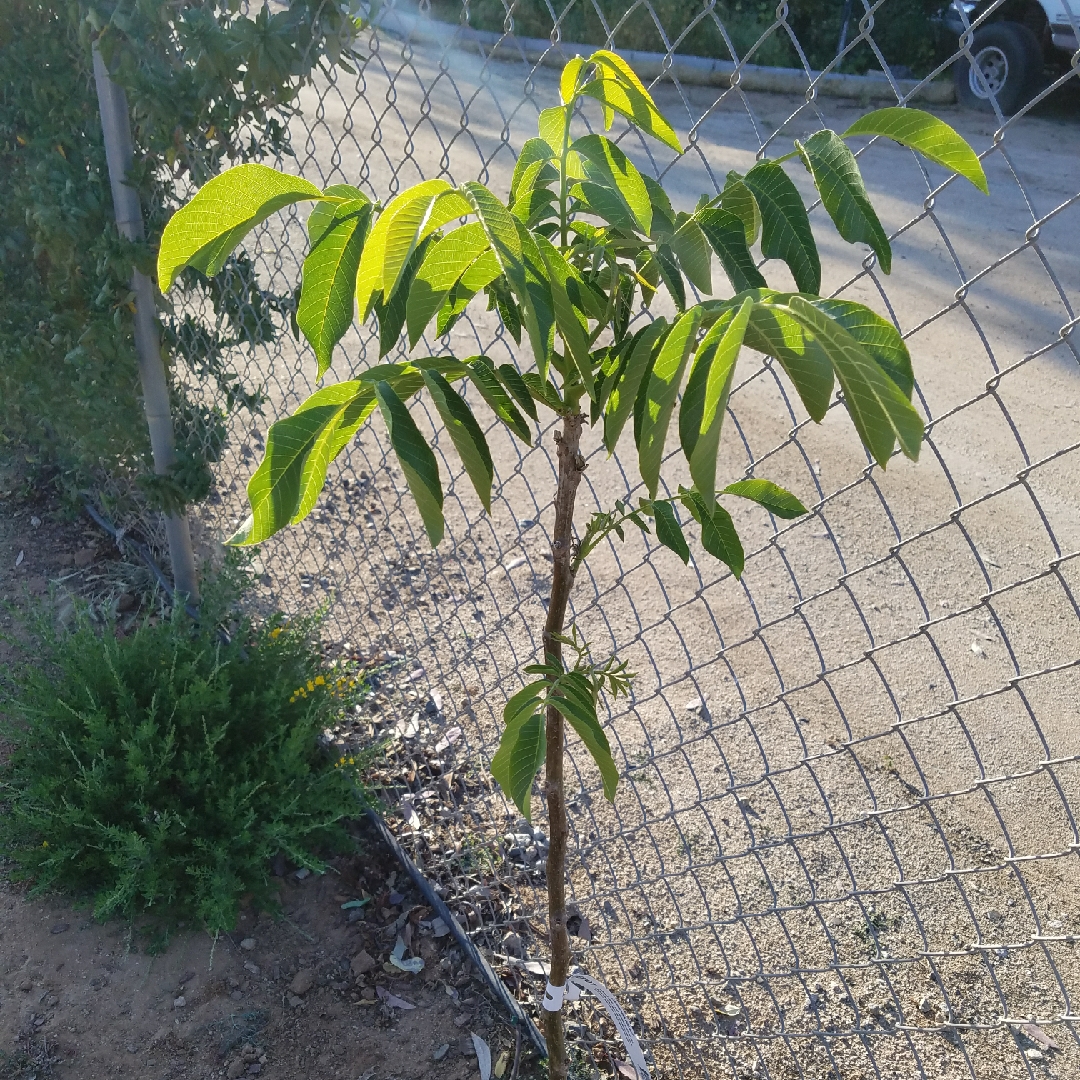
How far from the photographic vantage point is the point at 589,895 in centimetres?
255

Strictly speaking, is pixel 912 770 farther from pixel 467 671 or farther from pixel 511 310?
pixel 511 310

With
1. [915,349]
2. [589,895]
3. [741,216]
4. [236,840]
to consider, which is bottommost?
[236,840]

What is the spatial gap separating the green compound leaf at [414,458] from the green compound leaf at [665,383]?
8.3 inches

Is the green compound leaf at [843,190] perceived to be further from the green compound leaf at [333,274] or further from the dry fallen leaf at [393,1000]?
the dry fallen leaf at [393,1000]

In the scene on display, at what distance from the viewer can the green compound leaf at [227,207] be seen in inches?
41.9

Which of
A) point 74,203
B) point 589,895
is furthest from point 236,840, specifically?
point 74,203

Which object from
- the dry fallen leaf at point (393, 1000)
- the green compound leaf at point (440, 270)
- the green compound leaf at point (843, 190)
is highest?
the green compound leaf at point (843, 190)

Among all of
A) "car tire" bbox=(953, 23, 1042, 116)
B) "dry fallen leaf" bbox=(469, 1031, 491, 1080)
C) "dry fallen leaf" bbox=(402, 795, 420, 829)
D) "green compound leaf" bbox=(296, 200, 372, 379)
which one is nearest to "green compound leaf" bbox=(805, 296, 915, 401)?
"green compound leaf" bbox=(296, 200, 372, 379)

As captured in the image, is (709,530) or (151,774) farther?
(151,774)

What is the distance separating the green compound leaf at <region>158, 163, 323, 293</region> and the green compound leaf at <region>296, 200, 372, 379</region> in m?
0.04

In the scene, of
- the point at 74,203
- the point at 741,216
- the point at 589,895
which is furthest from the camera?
the point at 74,203

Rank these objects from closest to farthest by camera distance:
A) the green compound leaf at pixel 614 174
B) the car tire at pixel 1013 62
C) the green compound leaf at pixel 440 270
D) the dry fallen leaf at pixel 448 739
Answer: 1. the green compound leaf at pixel 440 270
2. the green compound leaf at pixel 614 174
3. the dry fallen leaf at pixel 448 739
4. the car tire at pixel 1013 62

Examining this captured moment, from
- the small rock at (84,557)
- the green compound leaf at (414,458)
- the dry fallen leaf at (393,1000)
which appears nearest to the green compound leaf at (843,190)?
the green compound leaf at (414,458)

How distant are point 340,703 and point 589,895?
84 centimetres
